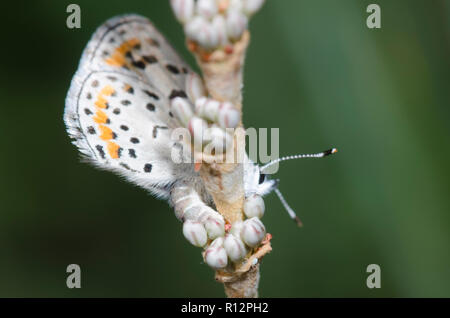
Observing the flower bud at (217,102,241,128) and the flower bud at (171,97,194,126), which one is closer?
the flower bud at (217,102,241,128)

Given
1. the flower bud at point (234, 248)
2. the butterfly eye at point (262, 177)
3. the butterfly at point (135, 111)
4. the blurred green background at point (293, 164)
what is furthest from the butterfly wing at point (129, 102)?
the blurred green background at point (293, 164)

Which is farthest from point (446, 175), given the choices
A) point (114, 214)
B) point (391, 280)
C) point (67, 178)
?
point (67, 178)

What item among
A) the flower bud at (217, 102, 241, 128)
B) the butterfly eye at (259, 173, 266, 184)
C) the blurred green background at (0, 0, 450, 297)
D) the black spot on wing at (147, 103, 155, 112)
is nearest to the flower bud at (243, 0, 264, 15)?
the flower bud at (217, 102, 241, 128)

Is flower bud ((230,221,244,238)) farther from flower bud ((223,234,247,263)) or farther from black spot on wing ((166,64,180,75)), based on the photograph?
black spot on wing ((166,64,180,75))

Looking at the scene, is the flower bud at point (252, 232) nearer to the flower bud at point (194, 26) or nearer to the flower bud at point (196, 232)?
the flower bud at point (196, 232)

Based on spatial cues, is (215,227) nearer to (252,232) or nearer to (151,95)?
(252,232)

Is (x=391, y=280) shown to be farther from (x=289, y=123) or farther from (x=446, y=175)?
(x=289, y=123)

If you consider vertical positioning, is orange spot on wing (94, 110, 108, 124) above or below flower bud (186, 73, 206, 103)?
above
